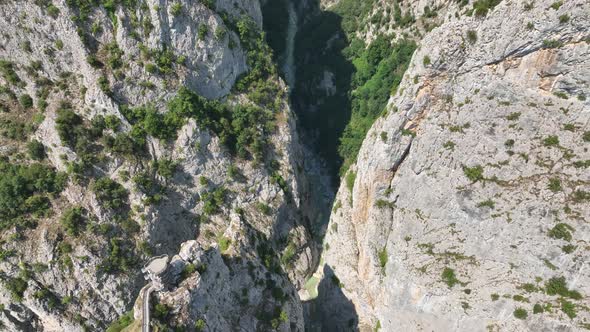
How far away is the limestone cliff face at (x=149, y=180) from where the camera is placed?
32344 millimetres

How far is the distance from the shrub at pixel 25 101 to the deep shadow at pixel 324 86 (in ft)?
131

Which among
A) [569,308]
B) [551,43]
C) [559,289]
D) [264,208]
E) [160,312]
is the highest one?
[551,43]

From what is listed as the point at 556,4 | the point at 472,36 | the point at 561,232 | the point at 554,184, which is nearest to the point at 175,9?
the point at 472,36

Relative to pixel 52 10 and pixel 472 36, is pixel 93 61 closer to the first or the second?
pixel 52 10

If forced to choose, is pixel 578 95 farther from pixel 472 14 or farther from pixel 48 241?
pixel 48 241

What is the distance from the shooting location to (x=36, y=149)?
36719 mm

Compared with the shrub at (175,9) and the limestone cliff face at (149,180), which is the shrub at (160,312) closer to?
the limestone cliff face at (149,180)

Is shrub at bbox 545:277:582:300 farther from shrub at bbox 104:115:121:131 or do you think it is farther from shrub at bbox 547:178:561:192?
shrub at bbox 104:115:121:131

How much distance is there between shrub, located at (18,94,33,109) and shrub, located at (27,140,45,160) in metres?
4.70

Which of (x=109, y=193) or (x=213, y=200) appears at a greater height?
(x=213, y=200)

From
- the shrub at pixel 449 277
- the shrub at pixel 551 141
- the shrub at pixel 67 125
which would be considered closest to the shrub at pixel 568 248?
the shrub at pixel 551 141

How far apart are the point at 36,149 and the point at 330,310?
38207 millimetres

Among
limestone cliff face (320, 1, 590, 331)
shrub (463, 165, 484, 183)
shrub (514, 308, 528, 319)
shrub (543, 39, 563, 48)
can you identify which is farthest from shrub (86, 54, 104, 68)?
shrub (514, 308, 528, 319)

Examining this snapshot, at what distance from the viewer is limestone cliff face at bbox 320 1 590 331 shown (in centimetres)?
2569
